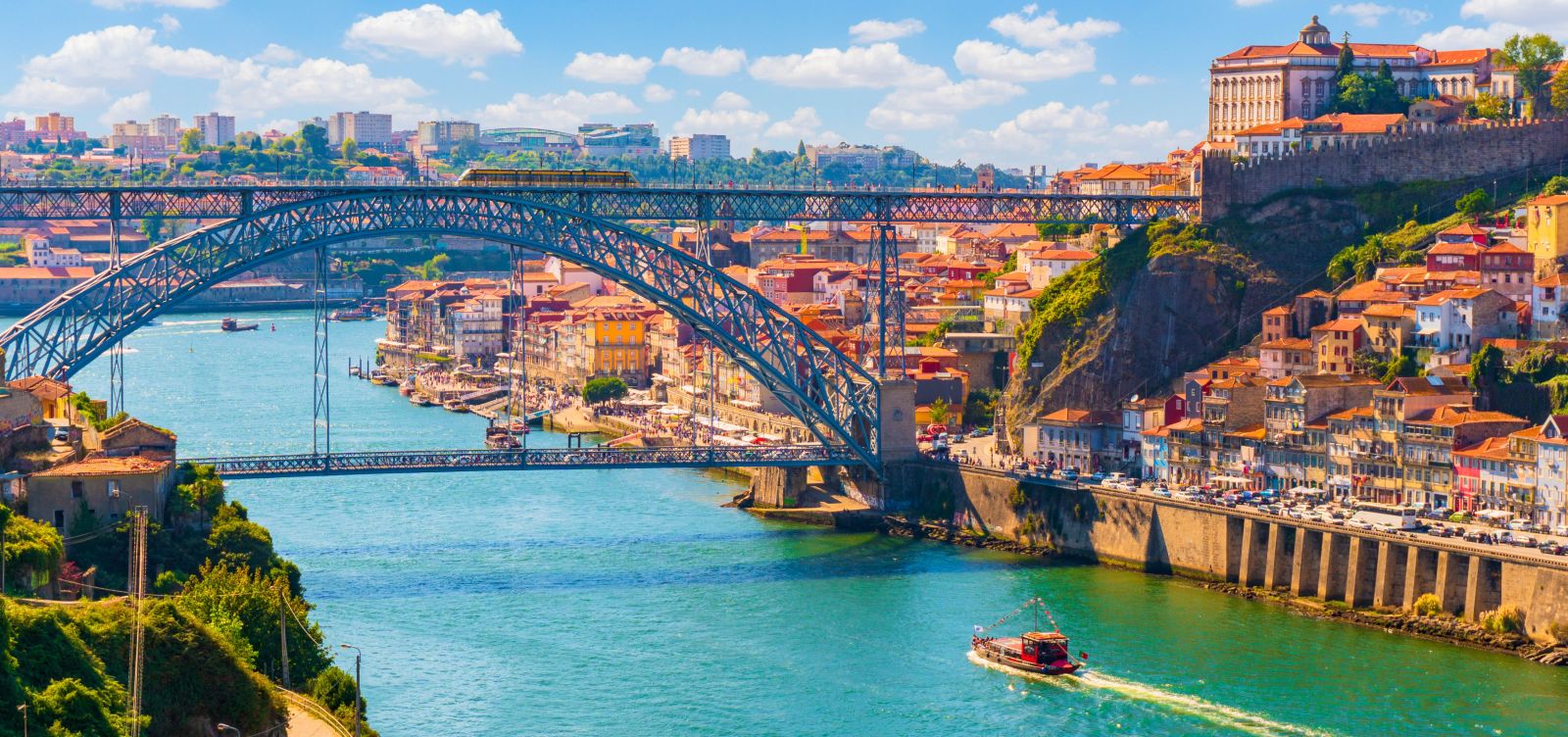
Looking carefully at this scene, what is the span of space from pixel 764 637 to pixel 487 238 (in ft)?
45.8

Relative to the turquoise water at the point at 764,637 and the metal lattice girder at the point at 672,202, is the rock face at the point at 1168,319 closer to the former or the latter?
the metal lattice girder at the point at 672,202

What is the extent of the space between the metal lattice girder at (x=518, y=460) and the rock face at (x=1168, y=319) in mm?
5690

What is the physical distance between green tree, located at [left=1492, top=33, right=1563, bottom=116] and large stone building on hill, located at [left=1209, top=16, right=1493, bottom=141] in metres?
1.54

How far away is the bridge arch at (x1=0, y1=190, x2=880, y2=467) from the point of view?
161 ft

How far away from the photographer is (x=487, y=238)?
167ft

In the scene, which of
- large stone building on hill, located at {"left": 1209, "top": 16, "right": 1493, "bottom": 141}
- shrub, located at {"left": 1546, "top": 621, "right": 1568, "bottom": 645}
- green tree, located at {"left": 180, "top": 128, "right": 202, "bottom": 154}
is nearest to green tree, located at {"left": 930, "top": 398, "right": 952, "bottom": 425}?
large stone building on hill, located at {"left": 1209, "top": 16, "right": 1493, "bottom": 141}

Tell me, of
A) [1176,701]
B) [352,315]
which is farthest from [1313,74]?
[352,315]

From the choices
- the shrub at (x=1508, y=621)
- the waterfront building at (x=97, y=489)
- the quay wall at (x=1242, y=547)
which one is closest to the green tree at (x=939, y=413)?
the quay wall at (x=1242, y=547)

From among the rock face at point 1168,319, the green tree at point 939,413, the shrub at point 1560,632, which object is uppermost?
the rock face at point 1168,319

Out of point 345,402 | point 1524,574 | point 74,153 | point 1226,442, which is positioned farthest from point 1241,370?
point 74,153

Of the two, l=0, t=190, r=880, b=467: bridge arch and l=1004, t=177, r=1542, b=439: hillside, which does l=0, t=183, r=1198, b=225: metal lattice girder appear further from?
l=1004, t=177, r=1542, b=439: hillside

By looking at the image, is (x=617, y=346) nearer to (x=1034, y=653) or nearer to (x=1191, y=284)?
(x=1191, y=284)

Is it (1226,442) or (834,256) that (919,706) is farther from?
(834,256)

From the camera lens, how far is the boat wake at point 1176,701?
34.3m
